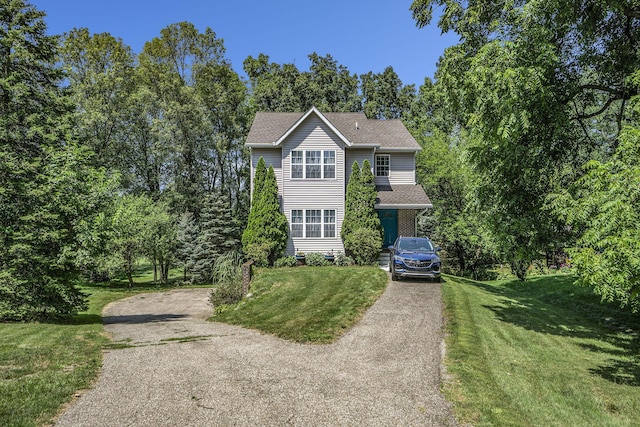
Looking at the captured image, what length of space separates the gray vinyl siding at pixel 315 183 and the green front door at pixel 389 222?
289 cm

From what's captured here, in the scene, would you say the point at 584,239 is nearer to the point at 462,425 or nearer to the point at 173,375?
the point at 462,425

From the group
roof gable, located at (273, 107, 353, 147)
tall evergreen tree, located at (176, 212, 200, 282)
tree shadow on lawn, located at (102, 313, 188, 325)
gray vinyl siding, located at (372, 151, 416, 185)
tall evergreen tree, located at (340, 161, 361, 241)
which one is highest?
roof gable, located at (273, 107, 353, 147)

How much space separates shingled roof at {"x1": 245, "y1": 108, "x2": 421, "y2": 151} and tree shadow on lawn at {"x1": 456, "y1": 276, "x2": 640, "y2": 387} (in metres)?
12.1

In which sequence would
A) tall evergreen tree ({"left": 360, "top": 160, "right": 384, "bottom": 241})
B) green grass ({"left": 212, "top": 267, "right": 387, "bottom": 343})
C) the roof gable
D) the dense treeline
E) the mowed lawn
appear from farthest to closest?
1. the roof gable
2. tall evergreen tree ({"left": 360, "top": 160, "right": 384, "bottom": 241})
3. green grass ({"left": 212, "top": 267, "right": 387, "bottom": 343})
4. the dense treeline
5. the mowed lawn

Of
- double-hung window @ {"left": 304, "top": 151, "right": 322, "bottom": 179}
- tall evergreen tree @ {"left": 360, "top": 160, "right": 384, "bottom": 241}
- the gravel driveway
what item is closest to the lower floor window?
tall evergreen tree @ {"left": 360, "top": 160, "right": 384, "bottom": 241}

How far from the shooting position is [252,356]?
8484mm

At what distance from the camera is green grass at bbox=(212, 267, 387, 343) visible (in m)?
11.0

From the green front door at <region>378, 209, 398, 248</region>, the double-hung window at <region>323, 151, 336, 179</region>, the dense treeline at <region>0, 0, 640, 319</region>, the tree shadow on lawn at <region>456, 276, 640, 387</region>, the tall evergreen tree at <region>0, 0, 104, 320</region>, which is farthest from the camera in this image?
the green front door at <region>378, 209, 398, 248</region>

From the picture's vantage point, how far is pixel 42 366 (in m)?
7.59

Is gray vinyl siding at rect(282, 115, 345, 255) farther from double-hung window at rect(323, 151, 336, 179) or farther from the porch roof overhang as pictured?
the porch roof overhang

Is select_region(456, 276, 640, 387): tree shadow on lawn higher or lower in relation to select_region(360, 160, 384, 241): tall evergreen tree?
lower

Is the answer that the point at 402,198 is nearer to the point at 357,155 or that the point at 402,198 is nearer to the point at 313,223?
the point at 357,155

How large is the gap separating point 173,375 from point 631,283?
8.41 metres

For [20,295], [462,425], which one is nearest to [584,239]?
[462,425]
